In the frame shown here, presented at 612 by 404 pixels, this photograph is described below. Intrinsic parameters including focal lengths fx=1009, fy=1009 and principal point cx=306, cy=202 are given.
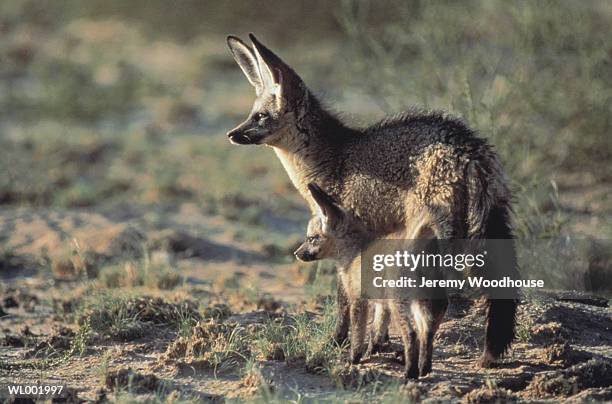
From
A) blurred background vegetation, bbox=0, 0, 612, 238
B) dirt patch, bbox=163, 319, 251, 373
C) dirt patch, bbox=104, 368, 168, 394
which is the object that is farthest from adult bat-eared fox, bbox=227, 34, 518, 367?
dirt patch, bbox=104, 368, 168, 394

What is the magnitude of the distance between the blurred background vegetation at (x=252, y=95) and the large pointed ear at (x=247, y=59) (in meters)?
0.51

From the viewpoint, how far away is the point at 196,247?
1034 centimetres

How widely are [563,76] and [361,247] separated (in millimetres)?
5736

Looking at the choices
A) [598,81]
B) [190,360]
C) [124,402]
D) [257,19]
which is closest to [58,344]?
[190,360]

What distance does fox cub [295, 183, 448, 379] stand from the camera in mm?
5723

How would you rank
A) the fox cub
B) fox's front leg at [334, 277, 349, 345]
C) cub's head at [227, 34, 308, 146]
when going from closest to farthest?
the fox cub, fox's front leg at [334, 277, 349, 345], cub's head at [227, 34, 308, 146]

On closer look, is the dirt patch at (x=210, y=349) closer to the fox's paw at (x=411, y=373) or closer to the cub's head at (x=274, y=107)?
the fox's paw at (x=411, y=373)

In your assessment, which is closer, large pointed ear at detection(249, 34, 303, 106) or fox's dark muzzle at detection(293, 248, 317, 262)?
fox's dark muzzle at detection(293, 248, 317, 262)

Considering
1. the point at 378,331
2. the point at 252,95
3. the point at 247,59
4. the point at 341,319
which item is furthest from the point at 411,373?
the point at 252,95

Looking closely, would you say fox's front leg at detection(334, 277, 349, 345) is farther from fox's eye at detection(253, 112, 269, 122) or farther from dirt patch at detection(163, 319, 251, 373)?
fox's eye at detection(253, 112, 269, 122)

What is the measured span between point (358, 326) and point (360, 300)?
0.18m

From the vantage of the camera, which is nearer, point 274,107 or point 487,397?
point 487,397

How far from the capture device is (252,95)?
707 inches

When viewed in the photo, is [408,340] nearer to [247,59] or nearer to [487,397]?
[487,397]
